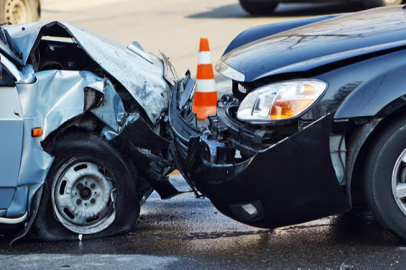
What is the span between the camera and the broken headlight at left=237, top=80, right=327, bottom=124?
4.55m

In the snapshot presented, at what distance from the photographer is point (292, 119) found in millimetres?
4539

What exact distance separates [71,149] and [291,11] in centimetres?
1209

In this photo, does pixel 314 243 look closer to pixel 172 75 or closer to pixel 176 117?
pixel 176 117

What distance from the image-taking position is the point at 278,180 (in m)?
4.55

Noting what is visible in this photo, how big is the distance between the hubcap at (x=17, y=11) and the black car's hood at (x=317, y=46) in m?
8.83

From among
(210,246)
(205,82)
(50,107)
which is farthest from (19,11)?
(210,246)

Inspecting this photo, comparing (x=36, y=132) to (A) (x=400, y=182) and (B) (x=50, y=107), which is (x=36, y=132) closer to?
(B) (x=50, y=107)

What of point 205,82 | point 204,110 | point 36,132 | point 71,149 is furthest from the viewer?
point 205,82

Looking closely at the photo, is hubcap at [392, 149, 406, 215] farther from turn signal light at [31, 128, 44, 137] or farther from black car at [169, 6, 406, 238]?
turn signal light at [31, 128, 44, 137]

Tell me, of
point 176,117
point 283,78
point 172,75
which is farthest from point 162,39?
point 283,78

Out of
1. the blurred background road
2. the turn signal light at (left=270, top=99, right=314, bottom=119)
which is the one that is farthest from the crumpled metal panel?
the blurred background road

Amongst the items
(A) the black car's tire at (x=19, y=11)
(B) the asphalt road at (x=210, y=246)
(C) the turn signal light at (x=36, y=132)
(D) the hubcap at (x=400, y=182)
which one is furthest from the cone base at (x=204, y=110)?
(A) the black car's tire at (x=19, y=11)

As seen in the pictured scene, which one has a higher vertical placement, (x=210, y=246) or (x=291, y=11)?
(x=210, y=246)

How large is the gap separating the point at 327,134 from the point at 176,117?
135cm
